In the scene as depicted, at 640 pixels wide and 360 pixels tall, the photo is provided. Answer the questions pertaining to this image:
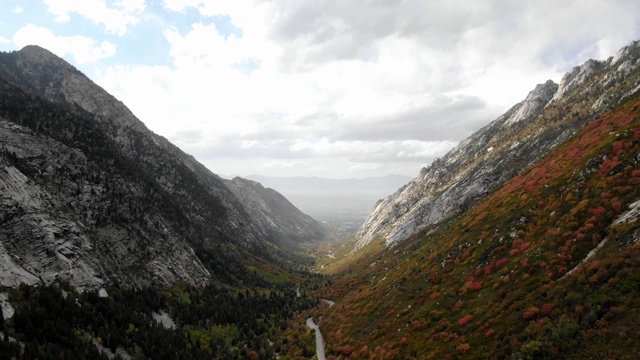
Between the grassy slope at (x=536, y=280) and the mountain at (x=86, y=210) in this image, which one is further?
the mountain at (x=86, y=210)

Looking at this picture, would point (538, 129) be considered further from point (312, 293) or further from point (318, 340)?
point (318, 340)

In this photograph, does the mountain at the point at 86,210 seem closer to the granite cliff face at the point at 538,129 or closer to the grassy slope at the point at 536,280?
the grassy slope at the point at 536,280

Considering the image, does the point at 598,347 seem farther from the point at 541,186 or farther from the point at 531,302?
the point at 541,186

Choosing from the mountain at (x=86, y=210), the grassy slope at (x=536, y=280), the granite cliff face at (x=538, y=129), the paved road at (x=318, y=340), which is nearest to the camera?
the grassy slope at (x=536, y=280)

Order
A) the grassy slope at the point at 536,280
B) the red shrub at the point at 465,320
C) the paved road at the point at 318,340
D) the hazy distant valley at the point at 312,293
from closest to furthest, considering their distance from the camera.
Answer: the grassy slope at the point at 536,280
the hazy distant valley at the point at 312,293
the red shrub at the point at 465,320
the paved road at the point at 318,340

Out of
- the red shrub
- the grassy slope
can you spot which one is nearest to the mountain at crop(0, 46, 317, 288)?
the grassy slope

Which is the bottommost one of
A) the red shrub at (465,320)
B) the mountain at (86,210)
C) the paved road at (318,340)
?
the paved road at (318,340)

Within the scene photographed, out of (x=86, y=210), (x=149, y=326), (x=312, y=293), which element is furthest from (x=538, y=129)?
(x=86, y=210)

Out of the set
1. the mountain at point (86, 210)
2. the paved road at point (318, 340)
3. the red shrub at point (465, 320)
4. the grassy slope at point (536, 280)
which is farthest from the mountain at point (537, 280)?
the mountain at point (86, 210)

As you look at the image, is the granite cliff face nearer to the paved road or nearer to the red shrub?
the paved road
